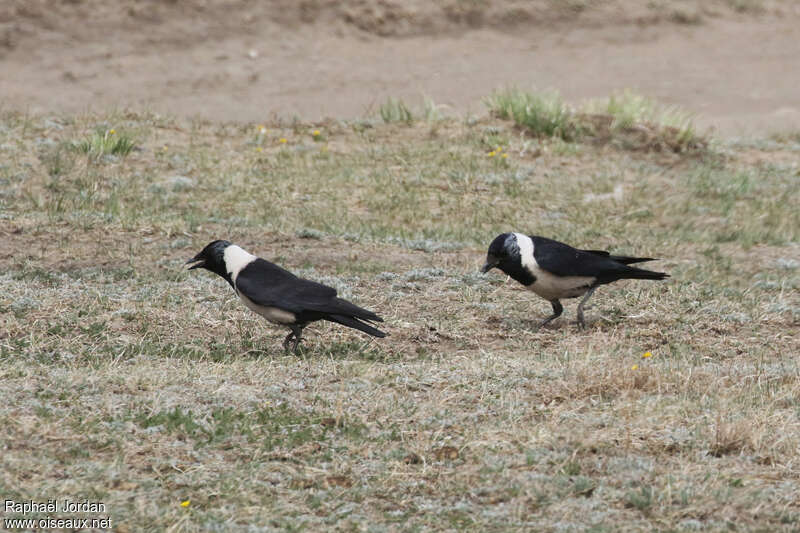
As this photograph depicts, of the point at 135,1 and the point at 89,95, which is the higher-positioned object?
the point at 135,1

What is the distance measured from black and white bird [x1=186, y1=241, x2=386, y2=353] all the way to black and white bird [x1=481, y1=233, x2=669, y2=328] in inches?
49.1

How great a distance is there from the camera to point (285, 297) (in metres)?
6.86

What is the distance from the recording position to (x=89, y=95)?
16422 mm

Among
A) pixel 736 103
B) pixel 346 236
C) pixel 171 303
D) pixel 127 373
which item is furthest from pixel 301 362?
pixel 736 103

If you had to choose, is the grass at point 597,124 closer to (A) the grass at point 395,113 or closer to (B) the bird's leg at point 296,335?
(A) the grass at point 395,113

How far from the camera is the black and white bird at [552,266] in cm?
759

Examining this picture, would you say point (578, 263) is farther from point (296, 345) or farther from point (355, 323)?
point (296, 345)

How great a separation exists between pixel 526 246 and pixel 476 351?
85 cm

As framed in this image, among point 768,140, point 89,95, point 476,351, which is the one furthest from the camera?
point 89,95

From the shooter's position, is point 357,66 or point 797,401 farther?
point 357,66

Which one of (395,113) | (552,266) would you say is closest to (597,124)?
(395,113)

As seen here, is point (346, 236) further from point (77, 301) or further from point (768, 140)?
point (768, 140)

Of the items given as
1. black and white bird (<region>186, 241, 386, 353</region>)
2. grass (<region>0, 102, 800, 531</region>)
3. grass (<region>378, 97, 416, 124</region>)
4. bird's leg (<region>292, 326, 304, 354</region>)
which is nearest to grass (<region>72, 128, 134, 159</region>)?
grass (<region>0, 102, 800, 531</region>)

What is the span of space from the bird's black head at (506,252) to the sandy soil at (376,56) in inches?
306
